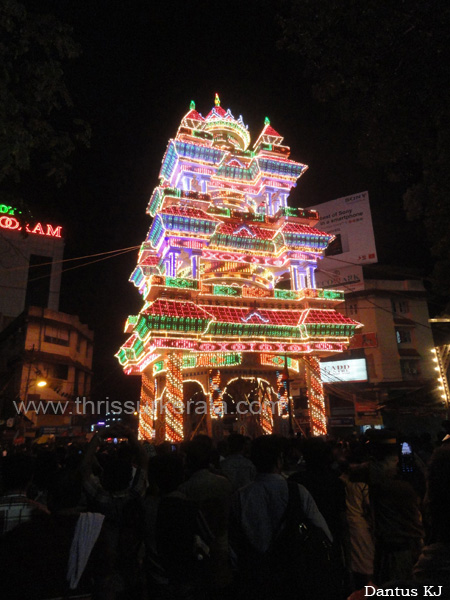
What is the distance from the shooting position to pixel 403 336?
41.5 meters

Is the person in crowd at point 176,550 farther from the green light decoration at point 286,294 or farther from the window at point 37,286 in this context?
the window at point 37,286

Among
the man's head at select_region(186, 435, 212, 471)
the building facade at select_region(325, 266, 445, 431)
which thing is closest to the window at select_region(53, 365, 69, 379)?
the building facade at select_region(325, 266, 445, 431)

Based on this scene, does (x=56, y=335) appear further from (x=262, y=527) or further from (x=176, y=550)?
(x=262, y=527)

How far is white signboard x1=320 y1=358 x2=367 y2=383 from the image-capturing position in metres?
39.8

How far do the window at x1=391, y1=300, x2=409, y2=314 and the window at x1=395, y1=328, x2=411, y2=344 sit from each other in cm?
189

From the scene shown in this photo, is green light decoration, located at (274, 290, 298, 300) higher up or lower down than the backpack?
higher up

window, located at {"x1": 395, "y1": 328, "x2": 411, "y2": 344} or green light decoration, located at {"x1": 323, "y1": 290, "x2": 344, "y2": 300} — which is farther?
window, located at {"x1": 395, "y1": 328, "x2": 411, "y2": 344}

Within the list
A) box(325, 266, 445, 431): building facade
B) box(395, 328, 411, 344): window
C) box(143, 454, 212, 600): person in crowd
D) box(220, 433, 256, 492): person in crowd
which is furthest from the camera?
box(395, 328, 411, 344): window

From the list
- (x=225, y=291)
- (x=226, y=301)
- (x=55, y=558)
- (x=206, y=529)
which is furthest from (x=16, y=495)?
(x=225, y=291)

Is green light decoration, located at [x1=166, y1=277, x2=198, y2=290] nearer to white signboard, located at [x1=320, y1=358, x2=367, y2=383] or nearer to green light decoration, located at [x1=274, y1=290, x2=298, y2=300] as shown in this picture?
green light decoration, located at [x1=274, y1=290, x2=298, y2=300]

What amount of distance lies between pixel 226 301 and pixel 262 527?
1817 cm

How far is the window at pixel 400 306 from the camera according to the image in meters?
42.2

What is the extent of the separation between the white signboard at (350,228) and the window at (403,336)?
7.71 metres

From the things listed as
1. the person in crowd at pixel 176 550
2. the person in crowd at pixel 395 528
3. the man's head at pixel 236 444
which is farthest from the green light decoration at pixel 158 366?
the person in crowd at pixel 176 550
